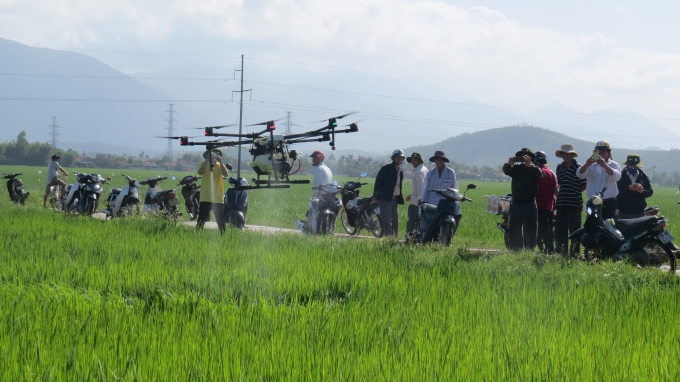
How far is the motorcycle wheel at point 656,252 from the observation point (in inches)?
361

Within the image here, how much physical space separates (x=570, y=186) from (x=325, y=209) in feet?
14.4

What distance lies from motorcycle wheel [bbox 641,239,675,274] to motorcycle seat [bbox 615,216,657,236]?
0.17m

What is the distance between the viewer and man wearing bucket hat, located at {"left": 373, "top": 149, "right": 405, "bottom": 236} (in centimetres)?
1329

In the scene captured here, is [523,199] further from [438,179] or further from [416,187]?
[416,187]

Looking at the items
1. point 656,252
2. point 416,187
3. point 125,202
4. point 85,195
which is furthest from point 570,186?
point 85,195

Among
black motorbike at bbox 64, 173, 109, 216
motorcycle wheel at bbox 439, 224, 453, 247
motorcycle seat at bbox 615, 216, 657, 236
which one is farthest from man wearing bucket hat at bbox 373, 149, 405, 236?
black motorbike at bbox 64, 173, 109, 216

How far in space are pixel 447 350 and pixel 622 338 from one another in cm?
128

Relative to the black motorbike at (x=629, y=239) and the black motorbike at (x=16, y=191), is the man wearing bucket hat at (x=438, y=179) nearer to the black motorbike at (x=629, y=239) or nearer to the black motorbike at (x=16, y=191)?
the black motorbike at (x=629, y=239)

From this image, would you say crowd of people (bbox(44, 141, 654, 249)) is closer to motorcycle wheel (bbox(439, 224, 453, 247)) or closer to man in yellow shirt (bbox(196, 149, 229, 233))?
man in yellow shirt (bbox(196, 149, 229, 233))

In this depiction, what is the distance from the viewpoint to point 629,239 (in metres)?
9.44

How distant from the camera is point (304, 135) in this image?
11031mm

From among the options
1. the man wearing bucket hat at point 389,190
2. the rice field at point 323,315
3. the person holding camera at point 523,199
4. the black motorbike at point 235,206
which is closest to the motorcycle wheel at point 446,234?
the person holding camera at point 523,199

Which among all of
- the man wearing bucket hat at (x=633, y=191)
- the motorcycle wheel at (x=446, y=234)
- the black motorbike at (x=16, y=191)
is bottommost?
the black motorbike at (x=16, y=191)

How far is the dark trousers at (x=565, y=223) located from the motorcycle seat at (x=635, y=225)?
137cm
